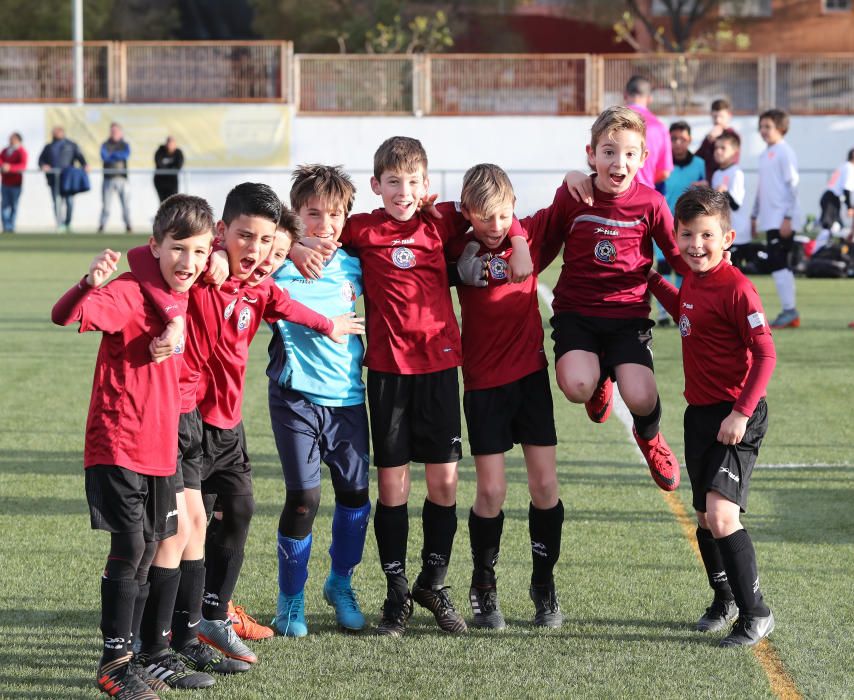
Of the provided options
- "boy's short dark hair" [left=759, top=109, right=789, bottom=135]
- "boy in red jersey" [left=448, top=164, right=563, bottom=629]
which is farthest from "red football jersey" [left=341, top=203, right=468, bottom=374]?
"boy's short dark hair" [left=759, top=109, right=789, bottom=135]

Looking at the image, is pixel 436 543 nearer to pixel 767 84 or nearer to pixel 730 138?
pixel 730 138

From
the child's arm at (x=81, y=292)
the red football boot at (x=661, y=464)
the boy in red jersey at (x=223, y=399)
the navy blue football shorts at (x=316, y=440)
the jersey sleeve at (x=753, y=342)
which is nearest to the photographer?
the child's arm at (x=81, y=292)

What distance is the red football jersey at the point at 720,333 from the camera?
448 centimetres

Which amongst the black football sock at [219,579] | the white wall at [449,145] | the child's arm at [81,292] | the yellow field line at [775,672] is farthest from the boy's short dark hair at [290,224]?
the white wall at [449,145]

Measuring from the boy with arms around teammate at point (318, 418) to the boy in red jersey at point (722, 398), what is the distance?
1174 mm

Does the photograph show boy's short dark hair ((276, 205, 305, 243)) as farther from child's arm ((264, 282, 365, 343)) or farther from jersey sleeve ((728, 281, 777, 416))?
jersey sleeve ((728, 281, 777, 416))

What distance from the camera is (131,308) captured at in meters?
3.87

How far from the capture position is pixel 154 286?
3.95 m

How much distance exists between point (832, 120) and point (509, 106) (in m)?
7.55

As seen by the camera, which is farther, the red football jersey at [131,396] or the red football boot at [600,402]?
the red football boot at [600,402]

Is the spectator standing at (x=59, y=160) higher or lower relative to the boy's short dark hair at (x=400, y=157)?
higher

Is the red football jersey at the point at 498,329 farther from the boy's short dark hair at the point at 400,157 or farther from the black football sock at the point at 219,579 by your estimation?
the black football sock at the point at 219,579

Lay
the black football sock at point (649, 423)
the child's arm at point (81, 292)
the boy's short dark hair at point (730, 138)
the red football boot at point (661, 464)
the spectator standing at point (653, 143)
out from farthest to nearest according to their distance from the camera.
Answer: the boy's short dark hair at point (730, 138), the spectator standing at point (653, 143), the red football boot at point (661, 464), the black football sock at point (649, 423), the child's arm at point (81, 292)

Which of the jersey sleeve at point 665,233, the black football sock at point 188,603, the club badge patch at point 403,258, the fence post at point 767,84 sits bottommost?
the black football sock at point 188,603
